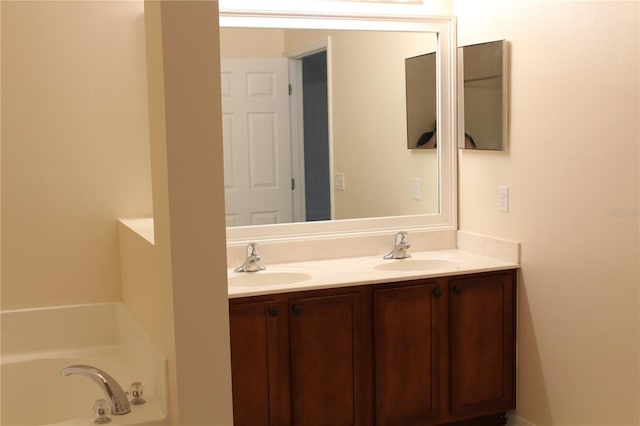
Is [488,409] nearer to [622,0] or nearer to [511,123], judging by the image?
[511,123]

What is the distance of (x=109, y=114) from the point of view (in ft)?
9.78

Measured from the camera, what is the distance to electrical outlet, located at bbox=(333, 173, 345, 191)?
3.76m

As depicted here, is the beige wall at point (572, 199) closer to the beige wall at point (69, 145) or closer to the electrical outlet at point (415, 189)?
the electrical outlet at point (415, 189)

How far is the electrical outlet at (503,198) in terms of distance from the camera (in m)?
3.54

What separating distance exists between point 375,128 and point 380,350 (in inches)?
44.6

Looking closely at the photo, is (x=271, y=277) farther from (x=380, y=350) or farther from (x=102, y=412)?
(x=102, y=412)

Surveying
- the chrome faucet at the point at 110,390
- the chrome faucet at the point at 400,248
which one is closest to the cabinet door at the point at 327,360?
the chrome faucet at the point at 400,248

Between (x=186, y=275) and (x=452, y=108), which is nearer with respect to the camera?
(x=186, y=275)

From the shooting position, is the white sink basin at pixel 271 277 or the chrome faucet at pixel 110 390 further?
the white sink basin at pixel 271 277

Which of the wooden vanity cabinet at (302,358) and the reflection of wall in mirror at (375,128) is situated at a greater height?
the reflection of wall in mirror at (375,128)

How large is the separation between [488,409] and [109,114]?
2095 mm

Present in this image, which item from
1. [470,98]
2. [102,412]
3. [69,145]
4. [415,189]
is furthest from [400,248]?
[102,412]

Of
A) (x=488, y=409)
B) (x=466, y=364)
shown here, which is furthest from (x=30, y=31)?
(x=488, y=409)

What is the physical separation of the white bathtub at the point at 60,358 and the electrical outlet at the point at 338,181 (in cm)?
126
